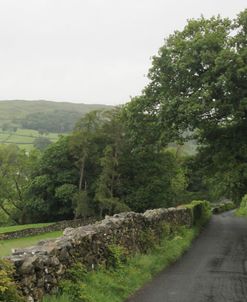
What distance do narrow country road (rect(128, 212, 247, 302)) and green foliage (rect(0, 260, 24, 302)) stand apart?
4184 millimetres

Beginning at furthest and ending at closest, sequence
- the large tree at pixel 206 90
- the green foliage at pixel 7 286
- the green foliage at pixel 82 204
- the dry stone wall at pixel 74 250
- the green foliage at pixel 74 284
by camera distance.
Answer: the green foliage at pixel 82 204 → the large tree at pixel 206 90 → the green foliage at pixel 74 284 → the dry stone wall at pixel 74 250 → the green foliage at pixel 7 286

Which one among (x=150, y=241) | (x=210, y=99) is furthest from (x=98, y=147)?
(x=150, y=241)

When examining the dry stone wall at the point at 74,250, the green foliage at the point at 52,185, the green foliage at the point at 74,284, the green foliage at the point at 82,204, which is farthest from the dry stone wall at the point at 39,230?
the green foliage at the point at 74,284

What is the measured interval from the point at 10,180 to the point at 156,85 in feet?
184

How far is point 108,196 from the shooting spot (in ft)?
207

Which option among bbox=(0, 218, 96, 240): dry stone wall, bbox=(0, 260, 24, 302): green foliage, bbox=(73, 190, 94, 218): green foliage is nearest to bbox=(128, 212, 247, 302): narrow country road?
bbox=(0, 260, 24, 302): green foliage

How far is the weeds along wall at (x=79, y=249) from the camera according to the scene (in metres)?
8.27

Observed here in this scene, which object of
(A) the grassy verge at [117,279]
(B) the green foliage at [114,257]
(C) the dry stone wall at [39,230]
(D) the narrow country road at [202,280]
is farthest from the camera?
(C) the dry stone wall at [39,230]

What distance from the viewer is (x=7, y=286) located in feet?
23.5

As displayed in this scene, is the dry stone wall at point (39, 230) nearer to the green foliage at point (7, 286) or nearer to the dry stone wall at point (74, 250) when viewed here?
the dry stone wall at point (74, 250)

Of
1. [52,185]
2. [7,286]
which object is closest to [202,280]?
[7,286]

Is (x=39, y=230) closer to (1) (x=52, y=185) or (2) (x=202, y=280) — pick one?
(1) (x=52, y=185)

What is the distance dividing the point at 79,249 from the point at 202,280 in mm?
4332

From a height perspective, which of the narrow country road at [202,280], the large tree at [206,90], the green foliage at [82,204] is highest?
the large tree at [206,90]
